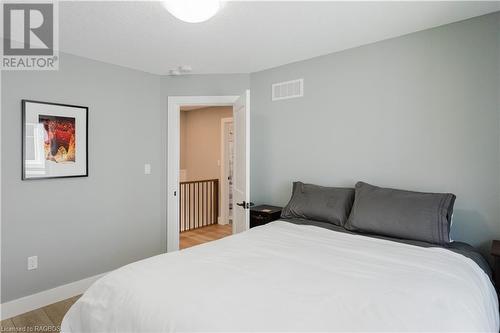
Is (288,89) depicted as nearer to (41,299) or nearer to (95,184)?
(95,184)

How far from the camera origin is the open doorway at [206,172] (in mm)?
5383

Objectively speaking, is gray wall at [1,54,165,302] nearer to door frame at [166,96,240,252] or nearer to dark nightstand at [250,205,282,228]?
door frame at [166,96,240,252]

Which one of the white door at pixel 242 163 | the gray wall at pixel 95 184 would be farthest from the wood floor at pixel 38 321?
the white door at pixel 242 163

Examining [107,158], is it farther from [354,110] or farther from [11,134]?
[354,110]

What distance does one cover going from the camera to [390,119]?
2623 mm

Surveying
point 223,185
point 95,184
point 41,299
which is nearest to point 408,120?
point 95,184

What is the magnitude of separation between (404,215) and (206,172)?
14.8 feet

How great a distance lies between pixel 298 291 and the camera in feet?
4.38

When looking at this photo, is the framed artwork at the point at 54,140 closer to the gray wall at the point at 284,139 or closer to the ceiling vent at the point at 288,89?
the gray wall at the point at 284,139

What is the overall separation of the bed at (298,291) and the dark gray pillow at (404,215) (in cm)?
9

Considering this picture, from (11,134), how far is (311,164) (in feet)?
9.19

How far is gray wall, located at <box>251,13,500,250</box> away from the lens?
7.19 feet

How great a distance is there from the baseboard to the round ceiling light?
Answer: 2.75 metres

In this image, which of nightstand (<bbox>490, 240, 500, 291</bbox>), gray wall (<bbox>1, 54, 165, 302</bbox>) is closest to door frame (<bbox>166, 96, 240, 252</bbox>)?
gray wall (<bbox>1, 54, 165, 302</bbox>)
